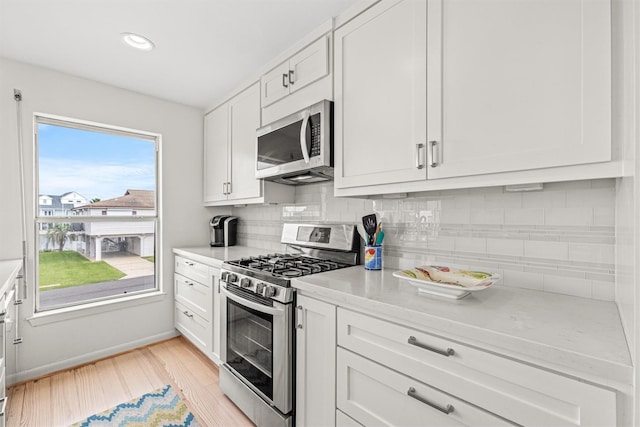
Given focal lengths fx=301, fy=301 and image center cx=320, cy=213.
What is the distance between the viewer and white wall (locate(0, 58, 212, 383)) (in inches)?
89.5

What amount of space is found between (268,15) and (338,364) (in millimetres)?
1928

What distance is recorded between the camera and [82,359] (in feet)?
8.40

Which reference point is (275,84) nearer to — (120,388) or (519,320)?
(519,320)

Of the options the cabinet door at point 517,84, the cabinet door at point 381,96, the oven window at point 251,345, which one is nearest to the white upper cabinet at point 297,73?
the cabinet door at point 381,96

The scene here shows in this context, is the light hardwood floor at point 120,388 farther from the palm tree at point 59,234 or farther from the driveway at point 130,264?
the palm tree at point 59,234

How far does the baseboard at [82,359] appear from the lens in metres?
2.29

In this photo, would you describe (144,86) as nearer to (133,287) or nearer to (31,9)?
(31,9)

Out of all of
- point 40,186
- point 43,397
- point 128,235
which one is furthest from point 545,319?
point 40,186

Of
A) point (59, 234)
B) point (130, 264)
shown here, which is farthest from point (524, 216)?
point (59, 234)

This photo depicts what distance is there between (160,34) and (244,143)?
0.92 m

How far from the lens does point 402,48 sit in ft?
4.68

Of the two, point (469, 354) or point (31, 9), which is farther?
point (31, 9)

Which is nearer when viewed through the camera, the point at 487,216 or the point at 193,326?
the point at 487,216

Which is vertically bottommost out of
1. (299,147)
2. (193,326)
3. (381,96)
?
(193,326)
